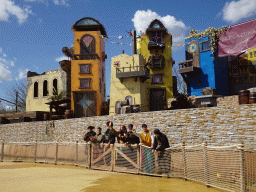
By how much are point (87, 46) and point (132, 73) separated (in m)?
7.49

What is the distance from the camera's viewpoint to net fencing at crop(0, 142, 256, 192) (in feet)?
18.8

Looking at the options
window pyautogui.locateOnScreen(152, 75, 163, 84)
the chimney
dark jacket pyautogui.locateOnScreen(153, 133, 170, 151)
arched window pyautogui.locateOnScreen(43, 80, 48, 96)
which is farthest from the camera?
arched window pyautogui.locateOnScreen(43, 80, 48, 96)

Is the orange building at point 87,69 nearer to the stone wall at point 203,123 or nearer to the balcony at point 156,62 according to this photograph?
the balcony at point 156,62

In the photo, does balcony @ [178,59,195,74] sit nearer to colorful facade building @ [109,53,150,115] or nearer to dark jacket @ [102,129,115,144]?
colorful facade building @ [109,53,150,115]

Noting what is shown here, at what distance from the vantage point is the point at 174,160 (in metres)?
7.98

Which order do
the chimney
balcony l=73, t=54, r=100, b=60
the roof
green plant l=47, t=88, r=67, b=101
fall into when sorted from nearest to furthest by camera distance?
the chimney
balcony l=73, t=54, r=100, b=60
the roof
green plant l=47, t=88, r=67, b=101

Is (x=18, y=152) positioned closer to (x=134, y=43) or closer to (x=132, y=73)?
(x=132, y=73)

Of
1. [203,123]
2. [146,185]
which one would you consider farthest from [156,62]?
[146,185]

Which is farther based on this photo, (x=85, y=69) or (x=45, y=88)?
(x=45, y=88)

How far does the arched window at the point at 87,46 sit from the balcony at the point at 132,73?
459cm

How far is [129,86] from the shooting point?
25109mm

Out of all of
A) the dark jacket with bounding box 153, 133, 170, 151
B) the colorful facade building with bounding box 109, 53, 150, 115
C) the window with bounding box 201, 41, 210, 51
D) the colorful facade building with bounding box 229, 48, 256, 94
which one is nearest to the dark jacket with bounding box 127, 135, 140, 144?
the dark jacket with bounding box 153, 133, 170, 151

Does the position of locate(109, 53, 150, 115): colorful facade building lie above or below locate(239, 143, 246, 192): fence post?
above

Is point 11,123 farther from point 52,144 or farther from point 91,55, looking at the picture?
point 52,144
